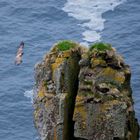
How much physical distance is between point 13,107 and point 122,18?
47812 mm

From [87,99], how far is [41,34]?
110201 mm

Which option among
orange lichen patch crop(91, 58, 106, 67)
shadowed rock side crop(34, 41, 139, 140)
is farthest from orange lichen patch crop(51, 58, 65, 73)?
A: orange lichen patch crop(91, 58, 106, 67)

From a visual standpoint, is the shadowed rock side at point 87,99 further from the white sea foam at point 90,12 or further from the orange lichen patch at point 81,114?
the white sea foam at point 90,12

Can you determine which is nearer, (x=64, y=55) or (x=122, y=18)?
(x=64, y=55)

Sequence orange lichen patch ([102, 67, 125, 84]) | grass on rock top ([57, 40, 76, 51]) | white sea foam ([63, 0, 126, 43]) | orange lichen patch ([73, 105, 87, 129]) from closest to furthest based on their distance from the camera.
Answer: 1. orange lichen patch ([73, 105, 87, 129])
2. orange lichen patch ([102, 67, 125, 84])
3. grass on rock top ([57, 40, 76, 51])
4. white sea foam ([63, 0, 126, 43])

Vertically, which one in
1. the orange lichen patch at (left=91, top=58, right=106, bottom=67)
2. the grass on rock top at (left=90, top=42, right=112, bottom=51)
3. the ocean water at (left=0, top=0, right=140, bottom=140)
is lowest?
the ocean water at (left=0, top=0, right=140, bottom=140)

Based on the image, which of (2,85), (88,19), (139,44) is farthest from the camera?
(88,19)

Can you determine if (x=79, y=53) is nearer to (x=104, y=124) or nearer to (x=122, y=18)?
(x=104, y=124)

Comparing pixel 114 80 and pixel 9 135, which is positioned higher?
pixel 114 80

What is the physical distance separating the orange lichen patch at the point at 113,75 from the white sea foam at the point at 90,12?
101634mm

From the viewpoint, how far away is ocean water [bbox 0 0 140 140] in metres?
113

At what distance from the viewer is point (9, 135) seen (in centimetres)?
10581

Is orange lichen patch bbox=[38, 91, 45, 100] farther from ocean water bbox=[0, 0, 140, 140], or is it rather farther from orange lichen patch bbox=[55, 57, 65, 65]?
ocean water bbox=[0, 0, 140, 140]

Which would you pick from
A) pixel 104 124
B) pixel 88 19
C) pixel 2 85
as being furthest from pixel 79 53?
pixel 88 19
